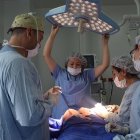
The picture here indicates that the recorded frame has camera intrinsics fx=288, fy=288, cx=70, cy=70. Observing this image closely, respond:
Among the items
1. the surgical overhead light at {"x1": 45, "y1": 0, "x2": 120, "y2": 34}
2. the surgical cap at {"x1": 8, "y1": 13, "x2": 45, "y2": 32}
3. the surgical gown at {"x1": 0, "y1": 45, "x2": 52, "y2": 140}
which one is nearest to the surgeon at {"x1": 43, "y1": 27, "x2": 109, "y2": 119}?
the surgical overhead light at {"x1": 45, "y1": 0, "x2": 120, "y2": 34}

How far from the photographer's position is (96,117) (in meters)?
1.85

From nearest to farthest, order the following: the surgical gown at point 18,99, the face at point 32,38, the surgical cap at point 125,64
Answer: the surgical gown at point 18,99, the face at point 32,38, the surgical cap at point 125,64

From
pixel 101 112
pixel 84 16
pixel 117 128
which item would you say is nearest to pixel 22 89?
pixel 84 16

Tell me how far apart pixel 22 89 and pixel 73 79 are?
116 cm

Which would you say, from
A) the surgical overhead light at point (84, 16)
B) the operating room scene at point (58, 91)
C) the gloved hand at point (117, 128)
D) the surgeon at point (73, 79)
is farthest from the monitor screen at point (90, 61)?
the gloved hand at point (117, 128)

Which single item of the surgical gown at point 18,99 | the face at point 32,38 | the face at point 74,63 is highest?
the face at point 32,38

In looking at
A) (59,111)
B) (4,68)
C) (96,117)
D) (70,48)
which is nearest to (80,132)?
(96,117)

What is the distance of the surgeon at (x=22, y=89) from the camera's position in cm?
134

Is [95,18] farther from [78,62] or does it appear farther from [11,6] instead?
[11,6]

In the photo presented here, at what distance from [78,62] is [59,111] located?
47cm

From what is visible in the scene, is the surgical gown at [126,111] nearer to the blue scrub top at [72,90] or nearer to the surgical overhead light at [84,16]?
the surgical overhead light at [84,16]

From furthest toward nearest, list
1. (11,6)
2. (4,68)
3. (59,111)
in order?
(11,6)
(59,111)
(4,68)

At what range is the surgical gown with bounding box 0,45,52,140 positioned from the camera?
1.34 metres

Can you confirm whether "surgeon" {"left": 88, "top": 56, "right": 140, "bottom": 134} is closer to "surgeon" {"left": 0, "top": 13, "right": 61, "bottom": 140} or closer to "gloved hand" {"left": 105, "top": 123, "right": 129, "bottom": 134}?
"gloved hand" {"left": 105, "top": 123, "right": 129, "bottom": 134}
